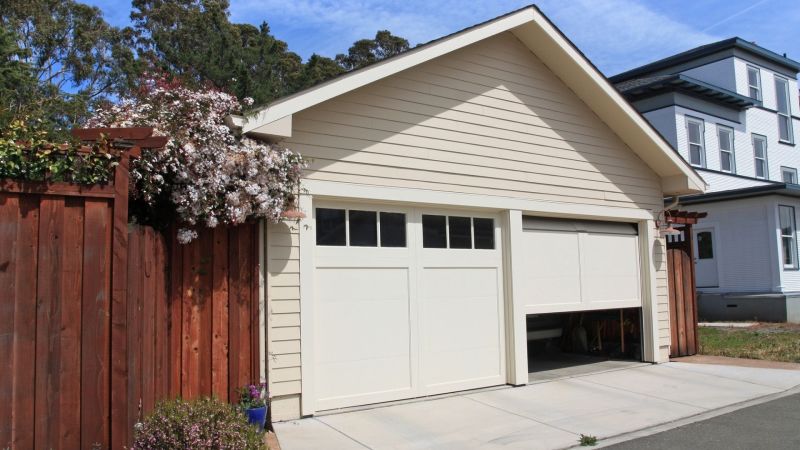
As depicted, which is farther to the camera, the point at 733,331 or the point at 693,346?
the point at 733,331

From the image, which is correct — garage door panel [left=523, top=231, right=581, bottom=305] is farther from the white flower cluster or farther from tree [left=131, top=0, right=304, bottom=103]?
tree [left=131, top=0, right=304, bottom=103]

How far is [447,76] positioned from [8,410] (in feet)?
20.5

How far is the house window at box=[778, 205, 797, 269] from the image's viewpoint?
62.3 ft

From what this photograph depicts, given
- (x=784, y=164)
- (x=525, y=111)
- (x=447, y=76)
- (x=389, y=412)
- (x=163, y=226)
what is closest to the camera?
(x=163, y=226)

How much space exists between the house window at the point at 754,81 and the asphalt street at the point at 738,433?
1916cm

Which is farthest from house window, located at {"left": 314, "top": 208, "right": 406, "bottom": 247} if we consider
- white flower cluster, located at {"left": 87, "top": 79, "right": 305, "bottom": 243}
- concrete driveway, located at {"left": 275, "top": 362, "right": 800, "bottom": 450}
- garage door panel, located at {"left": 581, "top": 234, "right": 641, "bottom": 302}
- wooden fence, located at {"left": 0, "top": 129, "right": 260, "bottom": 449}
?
garage door panel, located at {"left": 581, "top": 234, "right": 641, "bottom": 302}

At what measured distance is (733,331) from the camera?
1556 cm

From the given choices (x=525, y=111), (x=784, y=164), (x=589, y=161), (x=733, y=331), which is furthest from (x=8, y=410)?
(x=784, y=164)

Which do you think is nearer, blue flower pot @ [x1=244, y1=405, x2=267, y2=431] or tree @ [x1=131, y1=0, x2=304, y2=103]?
blue flower pot @ [x1=244, y1=405, x2=267, y2=431]

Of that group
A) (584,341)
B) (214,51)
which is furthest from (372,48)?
(584,341)

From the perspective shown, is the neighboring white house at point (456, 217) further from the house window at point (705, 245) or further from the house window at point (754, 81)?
the house window at point (754, 81)

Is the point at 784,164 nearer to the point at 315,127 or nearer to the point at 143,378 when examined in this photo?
the point at 315,127

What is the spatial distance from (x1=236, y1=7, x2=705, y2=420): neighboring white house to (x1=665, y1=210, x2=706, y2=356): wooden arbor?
0.33 m

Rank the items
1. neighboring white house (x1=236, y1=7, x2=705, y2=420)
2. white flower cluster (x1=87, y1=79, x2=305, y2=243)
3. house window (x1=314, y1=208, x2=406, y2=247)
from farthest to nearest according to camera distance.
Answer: house window (x1=314, y1=208, x2=406, y2=247), neighboring white house (x1=236, y1=7, x2=705, y2=420), white flower cluster (x1=87, y1=79, x2=305, y2=243)
